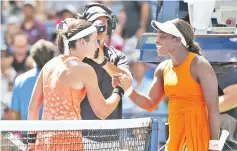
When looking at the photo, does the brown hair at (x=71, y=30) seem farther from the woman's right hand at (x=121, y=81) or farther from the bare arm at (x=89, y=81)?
the woman's right hand at (x=121, y=81)

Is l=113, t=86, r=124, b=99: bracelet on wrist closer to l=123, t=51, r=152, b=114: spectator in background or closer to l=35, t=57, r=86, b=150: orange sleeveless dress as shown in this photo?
l=35, t=57, r=86, b=150: orange sleeveless dress

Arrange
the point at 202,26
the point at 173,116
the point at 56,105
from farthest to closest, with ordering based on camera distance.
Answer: the point at 202,26, the point at 173,116, the point at 56,105

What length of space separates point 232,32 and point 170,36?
1.02 m

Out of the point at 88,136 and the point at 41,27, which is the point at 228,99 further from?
the point at 41,27

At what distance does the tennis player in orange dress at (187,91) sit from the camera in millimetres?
5270

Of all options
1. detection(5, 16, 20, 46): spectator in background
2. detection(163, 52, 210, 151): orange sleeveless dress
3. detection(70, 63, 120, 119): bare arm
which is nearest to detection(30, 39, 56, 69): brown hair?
detection(163, 52, 210, 151): orange sleeveless dress

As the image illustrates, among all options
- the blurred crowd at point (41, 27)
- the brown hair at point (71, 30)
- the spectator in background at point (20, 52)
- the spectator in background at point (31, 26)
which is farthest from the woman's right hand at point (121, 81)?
the spectator in background at point (31, 26)

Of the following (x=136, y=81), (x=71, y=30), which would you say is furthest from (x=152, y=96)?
(x=136, y=81)

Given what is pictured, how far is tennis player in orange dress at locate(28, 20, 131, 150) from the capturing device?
4.78 m

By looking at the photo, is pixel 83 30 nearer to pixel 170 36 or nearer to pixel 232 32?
pixel 170 36

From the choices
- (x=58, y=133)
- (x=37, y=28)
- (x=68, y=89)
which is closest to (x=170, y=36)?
(x=68, y=89)

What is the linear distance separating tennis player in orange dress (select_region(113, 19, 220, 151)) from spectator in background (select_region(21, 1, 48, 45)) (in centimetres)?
605

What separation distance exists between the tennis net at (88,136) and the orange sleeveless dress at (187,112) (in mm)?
623

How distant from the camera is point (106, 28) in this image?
6.49 meters
